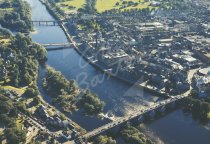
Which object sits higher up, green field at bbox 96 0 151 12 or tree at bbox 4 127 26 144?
green field at bbox 96 0 151 12

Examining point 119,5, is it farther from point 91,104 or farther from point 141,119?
point 141,119

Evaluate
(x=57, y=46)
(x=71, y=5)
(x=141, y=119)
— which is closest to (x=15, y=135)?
(x=141, y=119)

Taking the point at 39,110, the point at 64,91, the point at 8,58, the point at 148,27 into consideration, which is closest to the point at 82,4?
the point at 148,27

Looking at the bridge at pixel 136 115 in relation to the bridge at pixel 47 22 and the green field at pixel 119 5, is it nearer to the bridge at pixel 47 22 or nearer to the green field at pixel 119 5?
the bridge at pixel 47 22

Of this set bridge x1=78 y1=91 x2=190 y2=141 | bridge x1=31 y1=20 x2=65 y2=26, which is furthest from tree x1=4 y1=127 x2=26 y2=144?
bridge x1=31 y1=20 x2=65 y2=26

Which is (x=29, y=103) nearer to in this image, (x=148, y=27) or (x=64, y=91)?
(x=64, y=91)

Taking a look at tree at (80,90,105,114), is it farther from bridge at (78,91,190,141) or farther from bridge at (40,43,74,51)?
bridge at (40,43,74,51)

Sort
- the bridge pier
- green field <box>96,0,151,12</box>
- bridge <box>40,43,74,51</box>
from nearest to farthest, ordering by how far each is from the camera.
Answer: the bridge pier < bridge <box>40,43,74,51</box> < green field <box>96,0,151,12</box>
